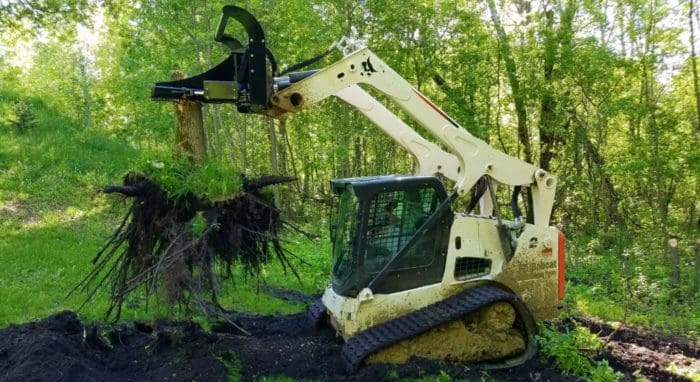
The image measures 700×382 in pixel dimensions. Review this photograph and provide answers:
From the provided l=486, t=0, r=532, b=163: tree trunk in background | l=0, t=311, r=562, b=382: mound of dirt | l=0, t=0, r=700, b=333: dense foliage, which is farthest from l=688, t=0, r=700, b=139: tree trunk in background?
l=0, t=311, r=562, b=382: mound of dirt

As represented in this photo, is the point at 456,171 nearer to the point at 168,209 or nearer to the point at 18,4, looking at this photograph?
the point at 168,209

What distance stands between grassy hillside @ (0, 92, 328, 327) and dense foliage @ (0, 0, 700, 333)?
29.2 inches

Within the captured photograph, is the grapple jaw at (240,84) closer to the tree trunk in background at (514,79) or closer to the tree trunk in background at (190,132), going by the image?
the tree trunk in background at (190,132)

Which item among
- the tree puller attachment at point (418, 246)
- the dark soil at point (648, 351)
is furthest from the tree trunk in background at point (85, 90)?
the dark soil at point (648, 351)

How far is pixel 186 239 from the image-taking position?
4184 mm

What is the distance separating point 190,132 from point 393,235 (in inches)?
81.9

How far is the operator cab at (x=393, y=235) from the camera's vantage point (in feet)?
15.3

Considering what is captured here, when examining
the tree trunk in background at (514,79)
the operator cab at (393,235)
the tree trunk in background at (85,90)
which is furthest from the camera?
the tree trunk in background at (85,90)

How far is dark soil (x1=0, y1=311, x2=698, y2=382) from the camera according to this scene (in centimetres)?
406

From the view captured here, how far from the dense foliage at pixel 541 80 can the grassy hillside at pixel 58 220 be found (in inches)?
29.2

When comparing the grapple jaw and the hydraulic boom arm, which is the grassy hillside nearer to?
the grapple jaw

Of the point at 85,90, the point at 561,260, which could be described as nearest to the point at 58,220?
the point at 561,260

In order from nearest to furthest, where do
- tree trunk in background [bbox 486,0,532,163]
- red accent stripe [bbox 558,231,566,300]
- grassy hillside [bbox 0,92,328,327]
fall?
1. red accent stripe [bbox 558,231,566,300]
2. grassy hillside [bbox 0,92,328,327]
3. tree trunk in background [bbox 486,0,532,163]

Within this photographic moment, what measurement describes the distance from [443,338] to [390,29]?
985 cm
